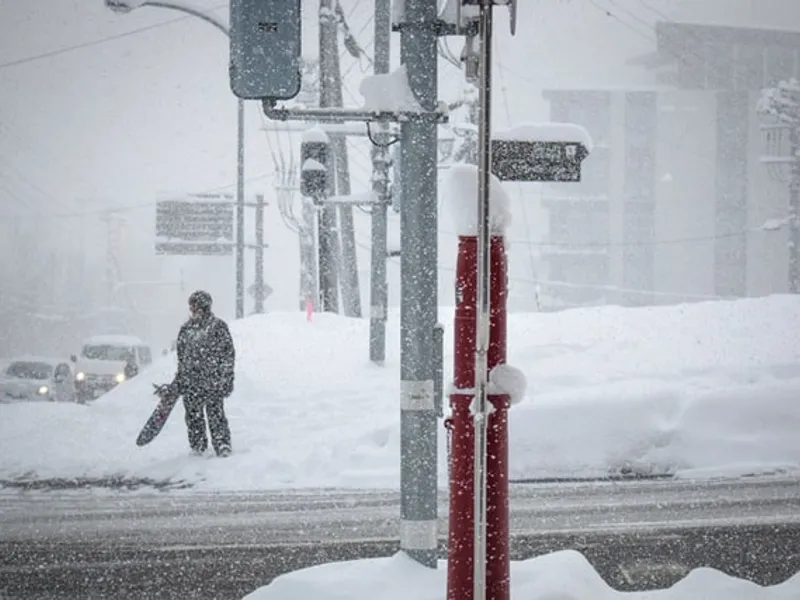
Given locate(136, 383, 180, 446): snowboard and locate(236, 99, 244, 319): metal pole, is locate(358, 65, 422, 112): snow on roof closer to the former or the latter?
locate(136, 383, 180, 446): snowboard

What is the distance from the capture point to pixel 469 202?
418cm

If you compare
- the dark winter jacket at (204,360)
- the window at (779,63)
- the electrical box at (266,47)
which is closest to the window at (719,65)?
the window at (779,63)

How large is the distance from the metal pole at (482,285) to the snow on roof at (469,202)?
22.8 inches

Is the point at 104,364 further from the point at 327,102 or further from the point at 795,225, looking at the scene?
the point at 795,225

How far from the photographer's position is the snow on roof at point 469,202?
158 inches

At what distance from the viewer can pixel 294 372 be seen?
16875 mm

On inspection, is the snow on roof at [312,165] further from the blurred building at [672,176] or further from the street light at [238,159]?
the blurred building at [672,176]

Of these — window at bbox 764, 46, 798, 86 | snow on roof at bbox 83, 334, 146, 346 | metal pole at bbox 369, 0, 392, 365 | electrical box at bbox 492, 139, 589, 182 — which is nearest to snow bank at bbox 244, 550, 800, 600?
electrical box at bbox 492, 139, 589, 182

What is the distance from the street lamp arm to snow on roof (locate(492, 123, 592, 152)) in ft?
23.1

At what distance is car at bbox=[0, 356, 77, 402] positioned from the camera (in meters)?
25.2

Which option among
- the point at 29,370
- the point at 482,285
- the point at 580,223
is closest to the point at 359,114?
the point at 482,285

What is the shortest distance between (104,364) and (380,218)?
15.2 m

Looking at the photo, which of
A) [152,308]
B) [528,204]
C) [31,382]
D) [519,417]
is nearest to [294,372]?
[519,417]

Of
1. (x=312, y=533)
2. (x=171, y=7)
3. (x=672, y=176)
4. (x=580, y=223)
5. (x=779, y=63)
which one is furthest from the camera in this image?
(x=580, y=223)
